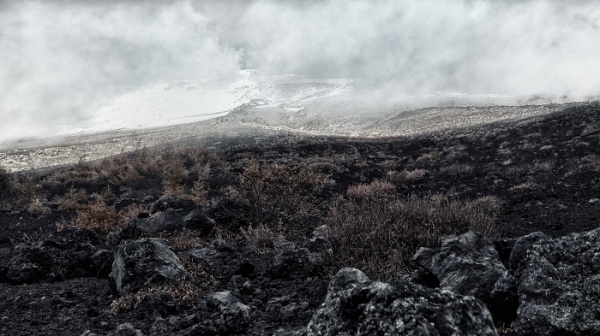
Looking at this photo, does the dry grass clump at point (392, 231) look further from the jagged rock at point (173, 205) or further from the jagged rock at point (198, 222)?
the jagged rock at point (173, 205)

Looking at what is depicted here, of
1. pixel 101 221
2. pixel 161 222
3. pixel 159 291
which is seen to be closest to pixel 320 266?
pixel 159 291

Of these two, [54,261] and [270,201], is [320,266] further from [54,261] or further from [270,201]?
[270,201]

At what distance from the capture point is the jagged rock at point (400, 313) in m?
2.06

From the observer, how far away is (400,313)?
2084mm

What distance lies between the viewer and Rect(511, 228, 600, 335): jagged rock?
2658mm

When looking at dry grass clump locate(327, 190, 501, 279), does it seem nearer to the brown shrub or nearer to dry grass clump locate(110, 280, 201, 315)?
dry grass clump locate(110, 280, 201, 315)

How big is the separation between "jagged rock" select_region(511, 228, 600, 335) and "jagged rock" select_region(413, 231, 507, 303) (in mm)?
248

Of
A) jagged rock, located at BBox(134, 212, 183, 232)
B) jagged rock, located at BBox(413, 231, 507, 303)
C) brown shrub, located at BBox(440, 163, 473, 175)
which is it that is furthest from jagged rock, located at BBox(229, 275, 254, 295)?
brown shrub, located at BBox(440, 163, 473, 175)

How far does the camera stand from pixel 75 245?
6.28 m

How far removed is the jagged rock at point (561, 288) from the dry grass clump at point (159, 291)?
270 centimetres

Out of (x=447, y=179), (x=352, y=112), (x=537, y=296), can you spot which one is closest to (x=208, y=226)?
(x=537, y=296)

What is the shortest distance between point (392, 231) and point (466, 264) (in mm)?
1491

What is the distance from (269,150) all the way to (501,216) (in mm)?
16218

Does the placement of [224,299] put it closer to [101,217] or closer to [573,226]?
[573,226]
